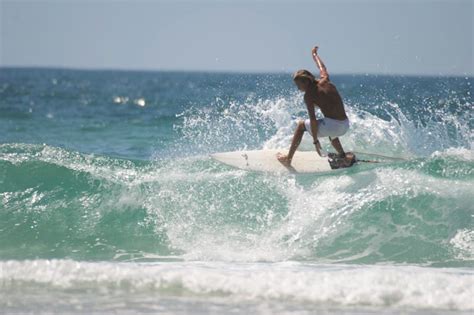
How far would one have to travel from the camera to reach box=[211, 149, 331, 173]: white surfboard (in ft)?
33.5

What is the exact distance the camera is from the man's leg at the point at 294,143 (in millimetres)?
9664

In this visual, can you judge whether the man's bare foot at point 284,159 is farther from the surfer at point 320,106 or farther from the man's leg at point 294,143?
the surfer at point 320,106

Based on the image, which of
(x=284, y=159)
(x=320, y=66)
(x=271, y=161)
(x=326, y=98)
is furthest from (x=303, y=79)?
(x=271, y=161)

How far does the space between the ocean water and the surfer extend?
2.53ft

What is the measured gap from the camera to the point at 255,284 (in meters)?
7.41

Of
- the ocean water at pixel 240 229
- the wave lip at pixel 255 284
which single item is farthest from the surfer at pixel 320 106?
the wave lip at pixel 255 284

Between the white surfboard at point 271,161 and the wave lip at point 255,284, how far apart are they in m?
2.40

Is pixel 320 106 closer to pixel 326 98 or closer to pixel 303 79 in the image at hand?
pixel 326 98

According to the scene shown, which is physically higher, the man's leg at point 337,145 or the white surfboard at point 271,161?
the man's leg at point 337,145

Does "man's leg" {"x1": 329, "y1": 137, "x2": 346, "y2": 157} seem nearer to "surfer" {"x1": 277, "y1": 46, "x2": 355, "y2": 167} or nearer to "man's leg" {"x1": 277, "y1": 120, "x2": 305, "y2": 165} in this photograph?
"surfer" {"x1": 277, "y1": 46, "x2": 355, "y2": 167}

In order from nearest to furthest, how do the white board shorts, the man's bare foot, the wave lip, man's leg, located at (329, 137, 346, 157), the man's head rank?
the wave lip → the man's head → the white board shorts → man's leg, located at (329, 137, 346, 157) → the man's bare foot

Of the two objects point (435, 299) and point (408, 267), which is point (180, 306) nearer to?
point (435, 299)

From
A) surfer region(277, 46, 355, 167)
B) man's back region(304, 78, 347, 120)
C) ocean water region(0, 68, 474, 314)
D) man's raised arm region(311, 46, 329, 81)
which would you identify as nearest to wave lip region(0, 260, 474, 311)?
ocean water region(0, 68, 474, 314)

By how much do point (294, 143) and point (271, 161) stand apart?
621mm
